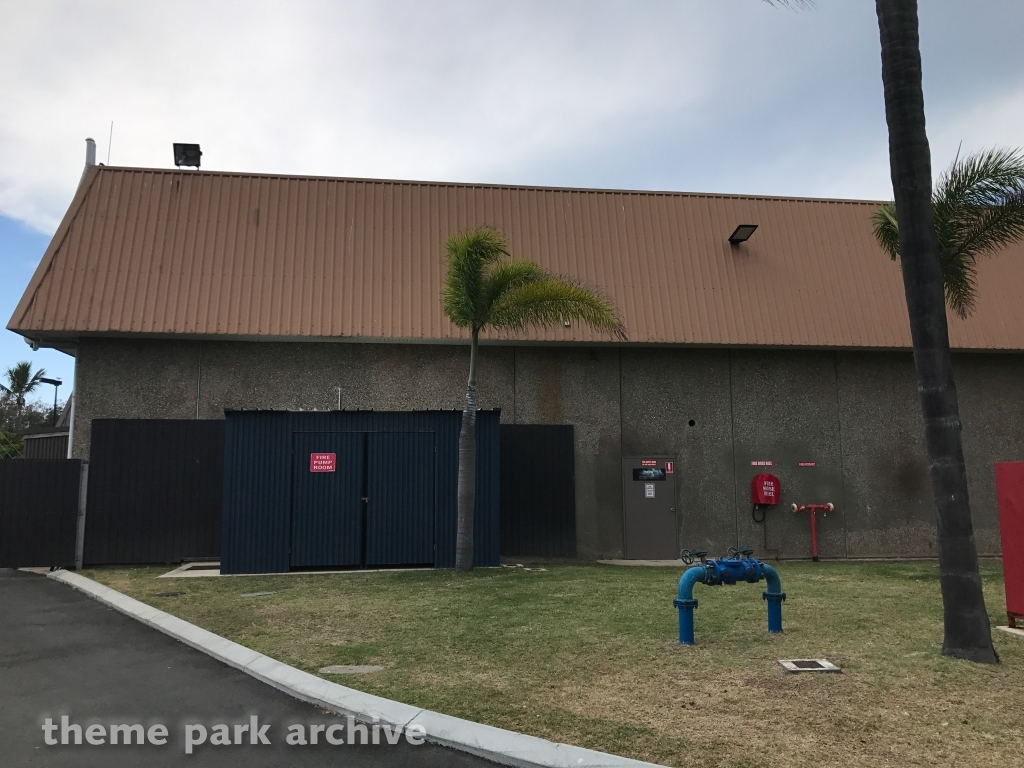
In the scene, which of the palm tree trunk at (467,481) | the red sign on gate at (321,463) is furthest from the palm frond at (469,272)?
the red sign on gate at (321,463)

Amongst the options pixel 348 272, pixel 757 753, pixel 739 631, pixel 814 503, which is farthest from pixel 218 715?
pixel 814 503

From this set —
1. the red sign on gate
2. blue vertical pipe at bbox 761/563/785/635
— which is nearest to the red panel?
blue vertical pipe at bbox 761/563/785/635

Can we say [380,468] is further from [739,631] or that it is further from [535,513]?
[739,631]

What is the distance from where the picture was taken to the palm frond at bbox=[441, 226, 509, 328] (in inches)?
546

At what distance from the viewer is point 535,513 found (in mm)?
16672

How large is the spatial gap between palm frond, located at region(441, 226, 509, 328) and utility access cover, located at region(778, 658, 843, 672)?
27.9 ft

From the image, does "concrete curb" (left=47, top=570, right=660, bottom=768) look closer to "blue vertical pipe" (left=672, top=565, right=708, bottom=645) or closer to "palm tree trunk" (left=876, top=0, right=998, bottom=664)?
"blue vertical pipe" (left=672, top=565, right=708, bottom=645)

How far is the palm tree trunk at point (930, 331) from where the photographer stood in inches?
290

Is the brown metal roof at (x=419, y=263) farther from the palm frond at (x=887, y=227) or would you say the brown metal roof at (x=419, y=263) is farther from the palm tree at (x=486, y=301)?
the palm frond at (x=887, y=227)

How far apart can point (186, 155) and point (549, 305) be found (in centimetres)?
1149

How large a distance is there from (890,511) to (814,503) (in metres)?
1.80

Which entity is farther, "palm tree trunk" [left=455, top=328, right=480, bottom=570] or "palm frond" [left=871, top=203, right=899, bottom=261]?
"palm tree trunk" [left=455, top=328, right=480, bottom=570]

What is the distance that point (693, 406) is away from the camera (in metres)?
17.9

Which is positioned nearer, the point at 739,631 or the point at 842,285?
the point at 739,631
